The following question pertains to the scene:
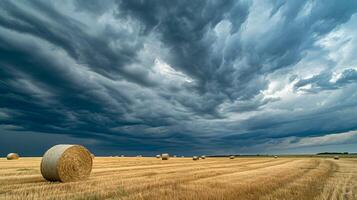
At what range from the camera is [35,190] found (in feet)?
28.8

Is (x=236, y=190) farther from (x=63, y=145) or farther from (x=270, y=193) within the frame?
(x=63, y=145)

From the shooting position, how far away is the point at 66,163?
12664 millimetres

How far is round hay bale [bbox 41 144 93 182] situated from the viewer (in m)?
12.1

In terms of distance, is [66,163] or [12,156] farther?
[12,156]

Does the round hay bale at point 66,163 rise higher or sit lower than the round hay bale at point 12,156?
lower

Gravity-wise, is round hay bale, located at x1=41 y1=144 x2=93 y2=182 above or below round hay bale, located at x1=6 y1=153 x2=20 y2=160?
below

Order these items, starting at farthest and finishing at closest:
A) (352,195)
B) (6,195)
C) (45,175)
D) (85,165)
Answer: (85,165) < (45,175) < (352,195) < (6,195)

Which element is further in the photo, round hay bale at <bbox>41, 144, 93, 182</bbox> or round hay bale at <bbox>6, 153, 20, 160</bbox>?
round hay bale at <bbox>6, 153, 20, 160</bbox>

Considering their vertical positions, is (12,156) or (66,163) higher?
(12,156)

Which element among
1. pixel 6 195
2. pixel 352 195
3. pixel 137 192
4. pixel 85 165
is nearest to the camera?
pixel 6 195

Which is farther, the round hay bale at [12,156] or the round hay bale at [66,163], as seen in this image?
the round hay bale at [12,156]

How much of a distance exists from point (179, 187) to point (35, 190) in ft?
14.4

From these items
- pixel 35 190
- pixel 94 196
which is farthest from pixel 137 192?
pixel 35 190

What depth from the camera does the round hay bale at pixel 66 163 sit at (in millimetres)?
12055
